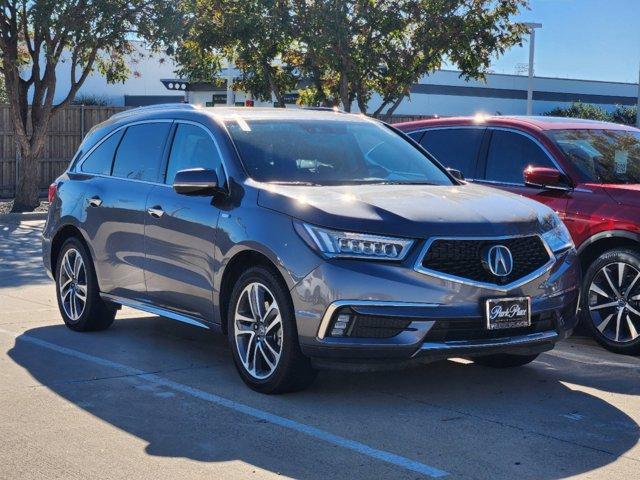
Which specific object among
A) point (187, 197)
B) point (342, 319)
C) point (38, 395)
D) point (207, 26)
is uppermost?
point (207, 26)

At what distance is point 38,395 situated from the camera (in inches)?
257

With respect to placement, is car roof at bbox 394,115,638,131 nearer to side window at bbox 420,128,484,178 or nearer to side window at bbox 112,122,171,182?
side window at bbox 420,128,484,178

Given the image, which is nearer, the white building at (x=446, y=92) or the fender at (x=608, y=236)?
the fender at (x=608, y=236)

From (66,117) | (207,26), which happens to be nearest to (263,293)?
(207,26)

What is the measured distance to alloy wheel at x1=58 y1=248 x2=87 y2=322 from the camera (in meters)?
8.66

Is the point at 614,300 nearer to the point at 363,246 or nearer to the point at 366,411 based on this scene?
the point at 366,411

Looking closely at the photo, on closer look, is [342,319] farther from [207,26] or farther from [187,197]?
[207,26]

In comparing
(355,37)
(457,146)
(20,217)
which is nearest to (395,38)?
(355,37)

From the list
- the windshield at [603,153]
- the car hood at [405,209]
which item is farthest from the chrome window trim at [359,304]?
the windshield at [603,153]

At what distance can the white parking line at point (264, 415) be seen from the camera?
515cm

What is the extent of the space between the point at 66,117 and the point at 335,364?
22898 millimetres

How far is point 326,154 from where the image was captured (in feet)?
24.1

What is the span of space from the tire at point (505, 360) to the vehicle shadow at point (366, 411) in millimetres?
67

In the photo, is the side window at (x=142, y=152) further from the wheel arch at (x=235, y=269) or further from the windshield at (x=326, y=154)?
the wheel arch at (x=235, y=269)
